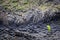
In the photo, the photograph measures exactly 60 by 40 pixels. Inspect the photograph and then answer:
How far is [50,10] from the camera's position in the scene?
529cm

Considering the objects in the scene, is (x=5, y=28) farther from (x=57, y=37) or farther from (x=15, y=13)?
(x=57, y=37)

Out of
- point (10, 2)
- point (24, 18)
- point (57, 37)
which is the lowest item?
point (57, 37)

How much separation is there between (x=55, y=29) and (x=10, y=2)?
5.91 ft

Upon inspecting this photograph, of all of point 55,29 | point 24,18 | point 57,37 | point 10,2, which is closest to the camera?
point 57,37

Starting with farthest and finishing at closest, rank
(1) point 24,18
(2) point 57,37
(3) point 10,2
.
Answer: (3) point 10,2 < (1) point 24,18 < (2) point 57,37

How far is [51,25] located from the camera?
492 cm

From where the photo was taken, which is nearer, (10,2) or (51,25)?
(51,25)

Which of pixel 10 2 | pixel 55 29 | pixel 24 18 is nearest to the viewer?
pixel 55 29

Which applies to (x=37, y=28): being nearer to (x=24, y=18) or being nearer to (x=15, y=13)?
(x=24, y=18)

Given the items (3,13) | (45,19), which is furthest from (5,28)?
(45,19)

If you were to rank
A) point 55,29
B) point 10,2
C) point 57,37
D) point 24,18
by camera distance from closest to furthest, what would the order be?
point 57,37
point 55,29
point 24,18
point 10,2

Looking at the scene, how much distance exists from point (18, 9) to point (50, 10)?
40.6 inches

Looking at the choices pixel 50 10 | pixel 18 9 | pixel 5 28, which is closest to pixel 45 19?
pixel 50 10

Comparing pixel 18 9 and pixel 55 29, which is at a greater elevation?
pixel 18 9
